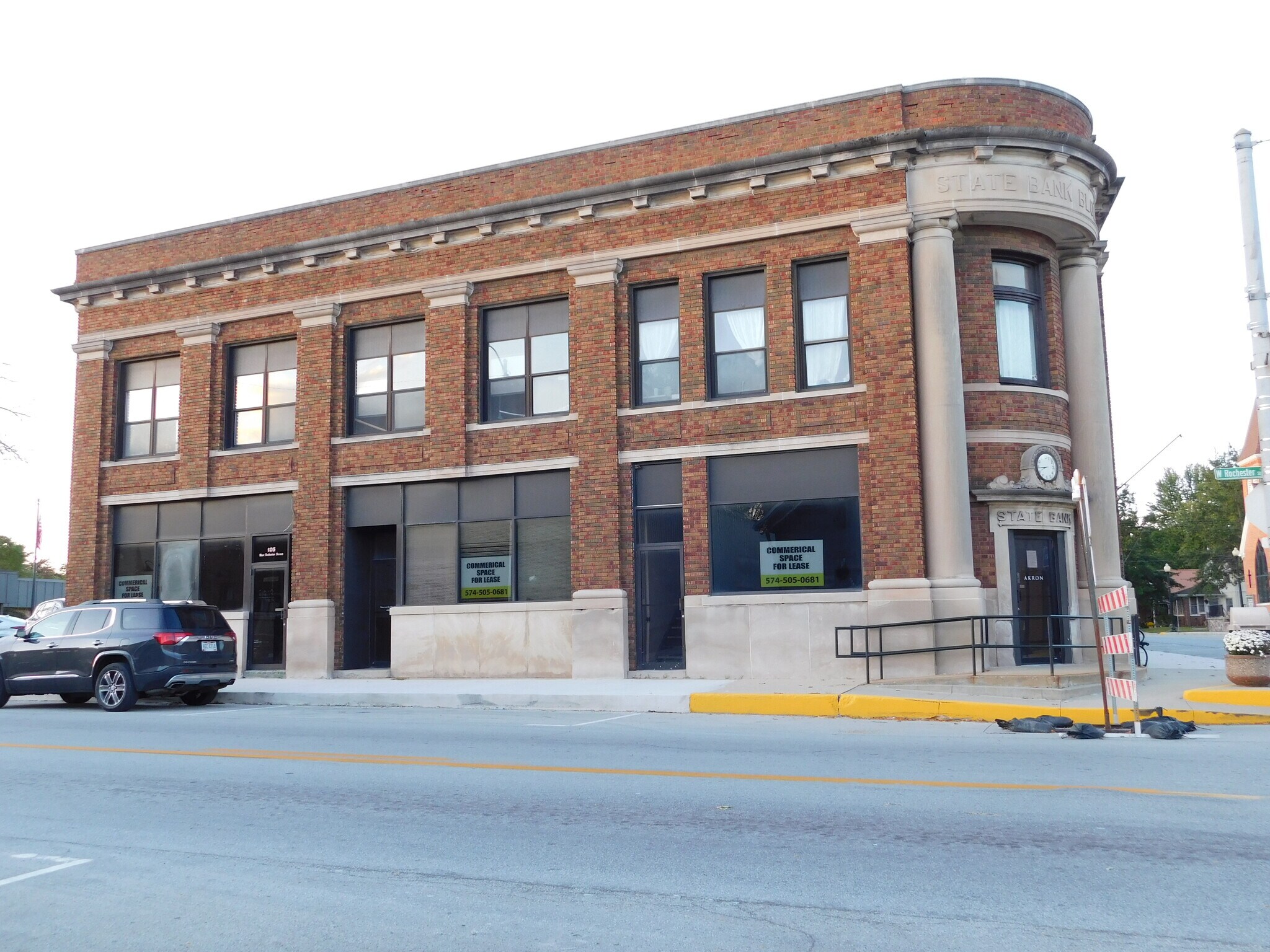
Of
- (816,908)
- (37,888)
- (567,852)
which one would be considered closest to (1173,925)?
(816,908)

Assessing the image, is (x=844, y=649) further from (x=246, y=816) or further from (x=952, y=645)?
(x=246, y=816)

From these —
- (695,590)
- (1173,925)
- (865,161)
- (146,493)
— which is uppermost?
(865,161)

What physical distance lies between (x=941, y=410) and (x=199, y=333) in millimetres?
15165

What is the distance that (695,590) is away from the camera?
1922 centimetres

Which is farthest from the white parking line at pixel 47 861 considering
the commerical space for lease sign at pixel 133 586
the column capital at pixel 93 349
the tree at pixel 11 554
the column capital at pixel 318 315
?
the tree at pixel 11 554

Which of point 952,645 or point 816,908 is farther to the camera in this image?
point 952,645

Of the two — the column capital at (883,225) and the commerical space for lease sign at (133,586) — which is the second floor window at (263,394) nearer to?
the commerical space for lease sign at (133,586)

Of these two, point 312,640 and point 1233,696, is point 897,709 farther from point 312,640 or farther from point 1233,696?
point 312,640


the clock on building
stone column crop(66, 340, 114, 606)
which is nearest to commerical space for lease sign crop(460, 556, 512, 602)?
stone column crop(66, 340, 114, 606)

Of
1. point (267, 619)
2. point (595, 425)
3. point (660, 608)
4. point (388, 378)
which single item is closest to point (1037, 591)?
point (660, 608)

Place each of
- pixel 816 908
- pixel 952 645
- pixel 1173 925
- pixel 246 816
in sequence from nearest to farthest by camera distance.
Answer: pixel 1173 925 < pixel 816 908 < pixel 246 816 < pixel 952 645

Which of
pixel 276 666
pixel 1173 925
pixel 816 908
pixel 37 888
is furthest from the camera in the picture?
pixel 276 666

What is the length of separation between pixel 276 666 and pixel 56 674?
5800 mm

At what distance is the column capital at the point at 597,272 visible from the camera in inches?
797
